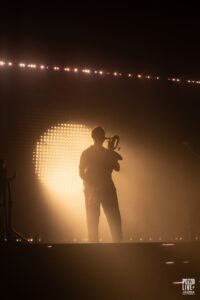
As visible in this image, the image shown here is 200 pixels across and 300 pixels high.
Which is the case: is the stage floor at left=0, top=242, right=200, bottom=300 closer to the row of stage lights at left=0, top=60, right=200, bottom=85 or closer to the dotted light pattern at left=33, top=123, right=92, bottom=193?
the dotted light pattern at left=33, top=123, right=92, bottom=193

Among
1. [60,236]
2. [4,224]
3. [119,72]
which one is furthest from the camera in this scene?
[119,72]

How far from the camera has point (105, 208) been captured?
16.9ft

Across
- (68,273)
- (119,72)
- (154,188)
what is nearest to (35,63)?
(119,72)

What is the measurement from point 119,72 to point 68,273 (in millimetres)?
4902

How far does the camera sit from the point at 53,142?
7.82m

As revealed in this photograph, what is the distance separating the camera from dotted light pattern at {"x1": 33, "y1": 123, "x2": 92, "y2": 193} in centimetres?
770

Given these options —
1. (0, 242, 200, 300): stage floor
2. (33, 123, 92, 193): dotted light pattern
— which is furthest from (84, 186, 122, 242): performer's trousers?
(33, 123, 92, 193): dotted light pattern

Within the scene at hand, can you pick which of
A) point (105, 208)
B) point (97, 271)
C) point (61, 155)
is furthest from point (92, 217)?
point (61, 155)

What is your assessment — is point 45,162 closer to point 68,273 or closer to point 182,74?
point 182,74

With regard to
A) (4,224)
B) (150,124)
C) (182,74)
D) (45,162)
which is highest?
(182,74)

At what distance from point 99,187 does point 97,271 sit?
62.2 inches

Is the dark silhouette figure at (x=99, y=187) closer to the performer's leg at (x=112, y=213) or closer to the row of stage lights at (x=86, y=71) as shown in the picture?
the performer's leg at (x=112, y=213)

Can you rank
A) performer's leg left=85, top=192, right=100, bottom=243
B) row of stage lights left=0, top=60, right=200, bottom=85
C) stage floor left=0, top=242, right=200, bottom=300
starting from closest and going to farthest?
stage floor left=0, top=242, right=200, bottom=300, performer's leg left=85, top=192, right=100, bottom=243, row of stage lights left=0, top=60, right=200, bottom=85

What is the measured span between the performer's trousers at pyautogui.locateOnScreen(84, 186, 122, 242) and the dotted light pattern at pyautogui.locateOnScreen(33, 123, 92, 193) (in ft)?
8.68
